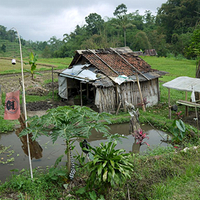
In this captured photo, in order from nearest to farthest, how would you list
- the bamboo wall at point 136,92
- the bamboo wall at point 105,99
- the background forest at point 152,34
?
1. the bamboo wall at point 105,99
2. the bamboo wall at point 136,92
3. the background forest at point 152,34

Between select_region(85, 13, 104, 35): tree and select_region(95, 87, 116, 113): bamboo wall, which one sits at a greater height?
select_region(85, 13, 104, 35): tree

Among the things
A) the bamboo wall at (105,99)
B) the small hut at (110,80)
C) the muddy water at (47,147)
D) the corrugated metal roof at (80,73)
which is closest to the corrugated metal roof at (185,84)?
the small hut at (110,80)

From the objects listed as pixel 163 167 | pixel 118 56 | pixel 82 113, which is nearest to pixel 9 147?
pixel 82 113

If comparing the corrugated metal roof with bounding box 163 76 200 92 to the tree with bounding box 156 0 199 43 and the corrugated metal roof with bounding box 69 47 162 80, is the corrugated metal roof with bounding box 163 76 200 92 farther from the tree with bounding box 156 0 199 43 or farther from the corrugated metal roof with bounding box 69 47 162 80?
Answer: the tree with bounding box 156 0 199 43

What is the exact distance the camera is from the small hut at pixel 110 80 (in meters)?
10.7

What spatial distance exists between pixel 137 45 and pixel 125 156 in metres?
31.6

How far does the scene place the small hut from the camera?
10.7 meters

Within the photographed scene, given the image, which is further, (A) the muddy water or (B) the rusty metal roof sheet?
(B) the rusty metal roof sheet

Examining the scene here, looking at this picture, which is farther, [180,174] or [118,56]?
[118,56]

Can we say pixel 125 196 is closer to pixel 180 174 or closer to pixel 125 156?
pixel 125 156

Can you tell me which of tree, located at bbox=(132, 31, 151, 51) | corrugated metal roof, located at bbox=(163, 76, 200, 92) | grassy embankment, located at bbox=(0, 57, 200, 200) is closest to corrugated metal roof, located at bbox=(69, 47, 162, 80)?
corrugated metal roof, located at bbox=(163, 76, 200, 92)

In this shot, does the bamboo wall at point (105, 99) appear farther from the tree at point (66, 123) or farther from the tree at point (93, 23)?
the tree at point (93, 23)

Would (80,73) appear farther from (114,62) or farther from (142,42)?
(142,42)

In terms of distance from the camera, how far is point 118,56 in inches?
505
